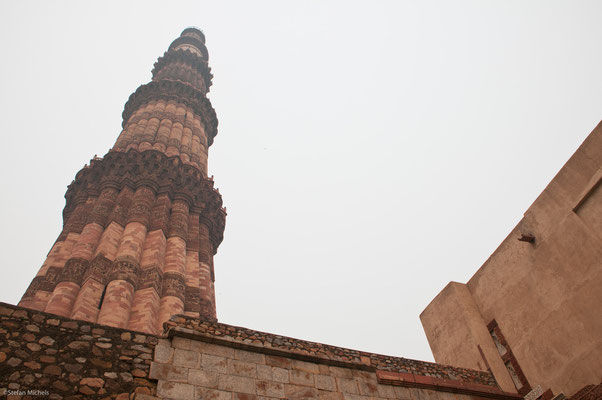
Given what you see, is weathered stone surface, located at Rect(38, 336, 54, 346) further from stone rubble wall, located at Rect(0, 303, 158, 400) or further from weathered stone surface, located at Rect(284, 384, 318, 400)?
weathered stone surface, located at Rect(284, 384, 318, 400)

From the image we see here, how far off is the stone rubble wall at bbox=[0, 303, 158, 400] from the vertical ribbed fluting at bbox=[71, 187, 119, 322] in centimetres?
482

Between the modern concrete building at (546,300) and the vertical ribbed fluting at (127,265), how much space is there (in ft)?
27.2

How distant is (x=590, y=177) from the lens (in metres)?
9.96

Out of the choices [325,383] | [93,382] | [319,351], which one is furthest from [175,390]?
[319,351]

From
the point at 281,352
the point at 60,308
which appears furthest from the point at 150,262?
the point at 281,352

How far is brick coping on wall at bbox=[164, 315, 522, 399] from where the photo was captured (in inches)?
280

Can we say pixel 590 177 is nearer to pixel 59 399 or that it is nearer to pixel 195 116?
pixel 59 399

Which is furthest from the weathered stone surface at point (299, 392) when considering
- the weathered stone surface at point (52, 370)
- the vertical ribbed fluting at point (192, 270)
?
the vertical ribbed fluting at point (192, 270)

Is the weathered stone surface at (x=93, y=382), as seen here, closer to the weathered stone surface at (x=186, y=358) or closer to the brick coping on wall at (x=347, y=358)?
the weathered stone surface at (x=186, y=358)

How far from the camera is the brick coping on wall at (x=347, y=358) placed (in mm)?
7105

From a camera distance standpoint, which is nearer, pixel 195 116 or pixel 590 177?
pixel 590 177

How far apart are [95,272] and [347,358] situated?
24.2 feet

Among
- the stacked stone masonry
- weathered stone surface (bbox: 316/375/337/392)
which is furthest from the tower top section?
weathered stone surface (bbox: 316/375/337/392)

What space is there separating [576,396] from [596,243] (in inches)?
120
